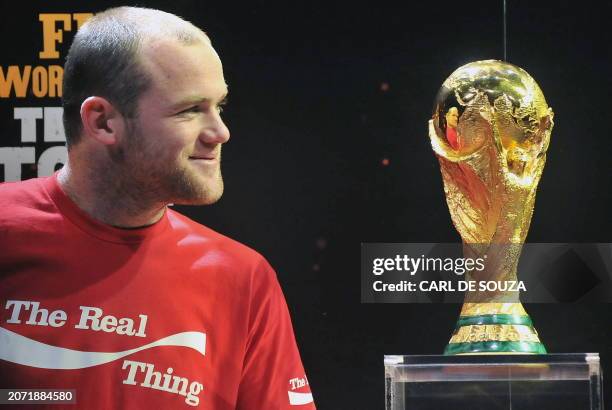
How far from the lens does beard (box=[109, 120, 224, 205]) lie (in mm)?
1553

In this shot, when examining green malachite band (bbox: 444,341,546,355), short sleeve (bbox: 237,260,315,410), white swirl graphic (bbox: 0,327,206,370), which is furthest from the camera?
green malachite band (bbox: 444,341,546,355)

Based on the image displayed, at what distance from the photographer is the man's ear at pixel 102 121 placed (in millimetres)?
1538

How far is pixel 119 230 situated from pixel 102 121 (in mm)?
164

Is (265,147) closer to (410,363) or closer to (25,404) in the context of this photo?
(410,363)

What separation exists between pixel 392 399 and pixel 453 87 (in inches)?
23.4

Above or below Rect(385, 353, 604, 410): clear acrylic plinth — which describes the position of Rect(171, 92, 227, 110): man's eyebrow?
above

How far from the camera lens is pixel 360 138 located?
2018 mm

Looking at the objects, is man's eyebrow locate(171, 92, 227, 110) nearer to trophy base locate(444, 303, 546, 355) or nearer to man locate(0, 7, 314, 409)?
man locate(0, 7, 314, 409)

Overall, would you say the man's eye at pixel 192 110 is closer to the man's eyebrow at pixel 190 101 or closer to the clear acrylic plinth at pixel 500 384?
the man's eyebrow at pixel 190 101

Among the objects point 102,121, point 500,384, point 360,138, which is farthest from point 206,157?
point 500,384

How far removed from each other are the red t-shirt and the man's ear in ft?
0.36

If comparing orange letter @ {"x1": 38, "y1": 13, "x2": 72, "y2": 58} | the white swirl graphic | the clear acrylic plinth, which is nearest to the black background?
orange letter @ {"x1": 38, "y1": 13, "x2": 72, "y2": 58}

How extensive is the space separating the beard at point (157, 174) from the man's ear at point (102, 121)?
2 centimetres

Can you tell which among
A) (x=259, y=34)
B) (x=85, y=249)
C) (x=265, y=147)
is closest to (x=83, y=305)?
(x=85, y=249)
